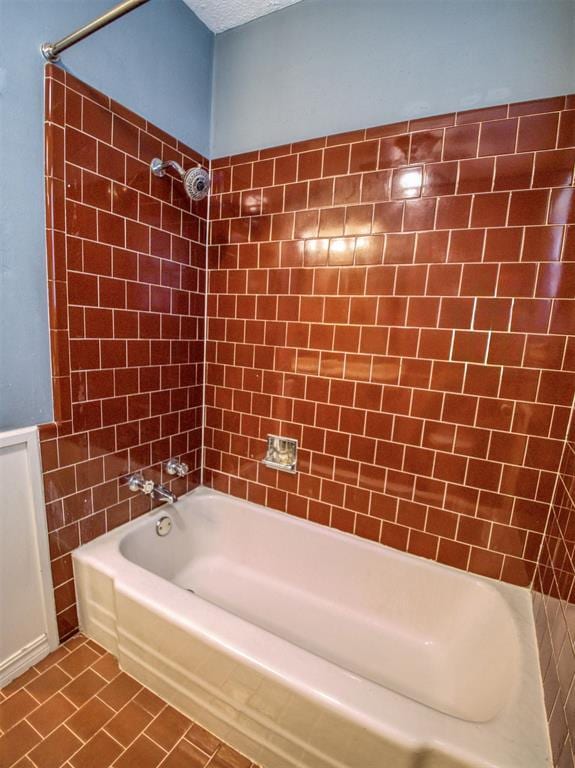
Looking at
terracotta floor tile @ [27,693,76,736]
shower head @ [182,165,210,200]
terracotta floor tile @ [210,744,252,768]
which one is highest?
shower head @ [182,165,210,200]

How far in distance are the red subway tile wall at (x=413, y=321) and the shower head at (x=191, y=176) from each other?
0.29m

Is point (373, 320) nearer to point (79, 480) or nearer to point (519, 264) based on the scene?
point (519, 264)

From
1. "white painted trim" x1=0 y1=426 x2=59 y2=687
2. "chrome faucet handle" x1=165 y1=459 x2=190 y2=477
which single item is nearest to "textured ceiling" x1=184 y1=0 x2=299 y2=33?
"white painted trim" x1=0 y1=426 x2=59 y2=687

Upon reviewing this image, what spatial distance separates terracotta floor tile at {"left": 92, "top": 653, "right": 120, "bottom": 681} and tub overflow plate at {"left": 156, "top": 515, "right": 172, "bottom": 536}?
0.46 metres

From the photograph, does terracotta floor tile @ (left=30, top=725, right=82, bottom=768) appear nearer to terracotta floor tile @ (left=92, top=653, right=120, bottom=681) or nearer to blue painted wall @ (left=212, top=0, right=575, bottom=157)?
terracotta floor tile @ (left=92, top=653, right=120, bottom=681)

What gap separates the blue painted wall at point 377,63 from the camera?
1.08 m

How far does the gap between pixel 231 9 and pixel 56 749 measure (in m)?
2.74

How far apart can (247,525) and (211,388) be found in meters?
0.74

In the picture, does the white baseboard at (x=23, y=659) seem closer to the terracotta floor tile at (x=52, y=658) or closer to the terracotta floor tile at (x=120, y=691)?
the terracotta floor tile at (x=52, y=658)

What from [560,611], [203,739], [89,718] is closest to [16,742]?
[89,718]

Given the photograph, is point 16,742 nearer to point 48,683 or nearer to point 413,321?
point 48,683

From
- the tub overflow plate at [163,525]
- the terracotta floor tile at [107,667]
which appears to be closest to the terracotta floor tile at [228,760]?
the terracotta floor tile at [107,667]

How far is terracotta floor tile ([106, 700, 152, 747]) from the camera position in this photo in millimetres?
1039

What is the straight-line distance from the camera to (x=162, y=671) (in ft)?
3.70
